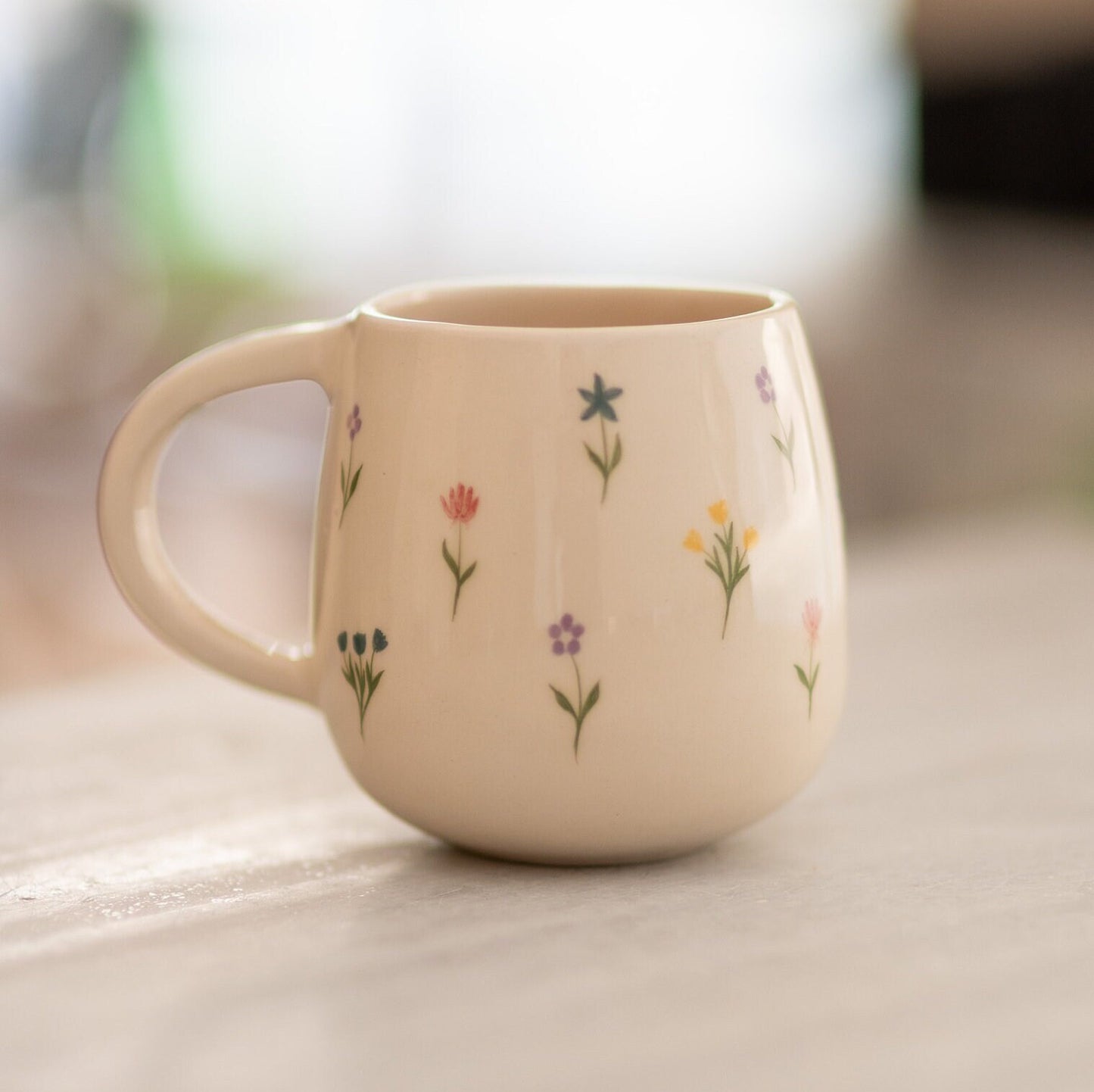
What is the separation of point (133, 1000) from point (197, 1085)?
0.05 meters

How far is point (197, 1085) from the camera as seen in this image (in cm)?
34

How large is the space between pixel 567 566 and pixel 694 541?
4 cm

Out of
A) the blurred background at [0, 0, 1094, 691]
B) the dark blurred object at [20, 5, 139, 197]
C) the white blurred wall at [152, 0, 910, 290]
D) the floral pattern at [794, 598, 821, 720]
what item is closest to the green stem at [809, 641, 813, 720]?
the floral pattern at [794, 598, 821, 720]

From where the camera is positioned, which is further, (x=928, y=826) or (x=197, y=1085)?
(x=928, y=826)

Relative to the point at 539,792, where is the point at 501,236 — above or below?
above

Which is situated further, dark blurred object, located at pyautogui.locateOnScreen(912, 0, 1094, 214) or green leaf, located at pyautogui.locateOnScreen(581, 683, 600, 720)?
dark blurred object, located at pyautogui.locateOnScreen(912, 0, 1094, 214)

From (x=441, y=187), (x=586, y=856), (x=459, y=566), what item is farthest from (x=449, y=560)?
(x=441, y=187)

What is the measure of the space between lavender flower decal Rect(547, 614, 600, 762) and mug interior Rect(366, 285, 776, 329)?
14cm

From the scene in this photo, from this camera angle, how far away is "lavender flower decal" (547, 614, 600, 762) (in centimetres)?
41

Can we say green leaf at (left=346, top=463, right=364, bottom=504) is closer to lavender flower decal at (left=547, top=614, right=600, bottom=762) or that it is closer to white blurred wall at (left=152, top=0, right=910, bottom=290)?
lavender flower decal at (left=547, top=614, right=600, bottom=762)

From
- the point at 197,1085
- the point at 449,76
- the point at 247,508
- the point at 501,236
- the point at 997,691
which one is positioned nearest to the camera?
the point at 197,1085

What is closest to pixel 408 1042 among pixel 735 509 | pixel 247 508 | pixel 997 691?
pixel 735 509

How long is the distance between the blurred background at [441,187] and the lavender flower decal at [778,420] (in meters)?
1.72

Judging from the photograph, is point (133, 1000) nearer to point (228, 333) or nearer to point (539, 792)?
point (539, 792)
